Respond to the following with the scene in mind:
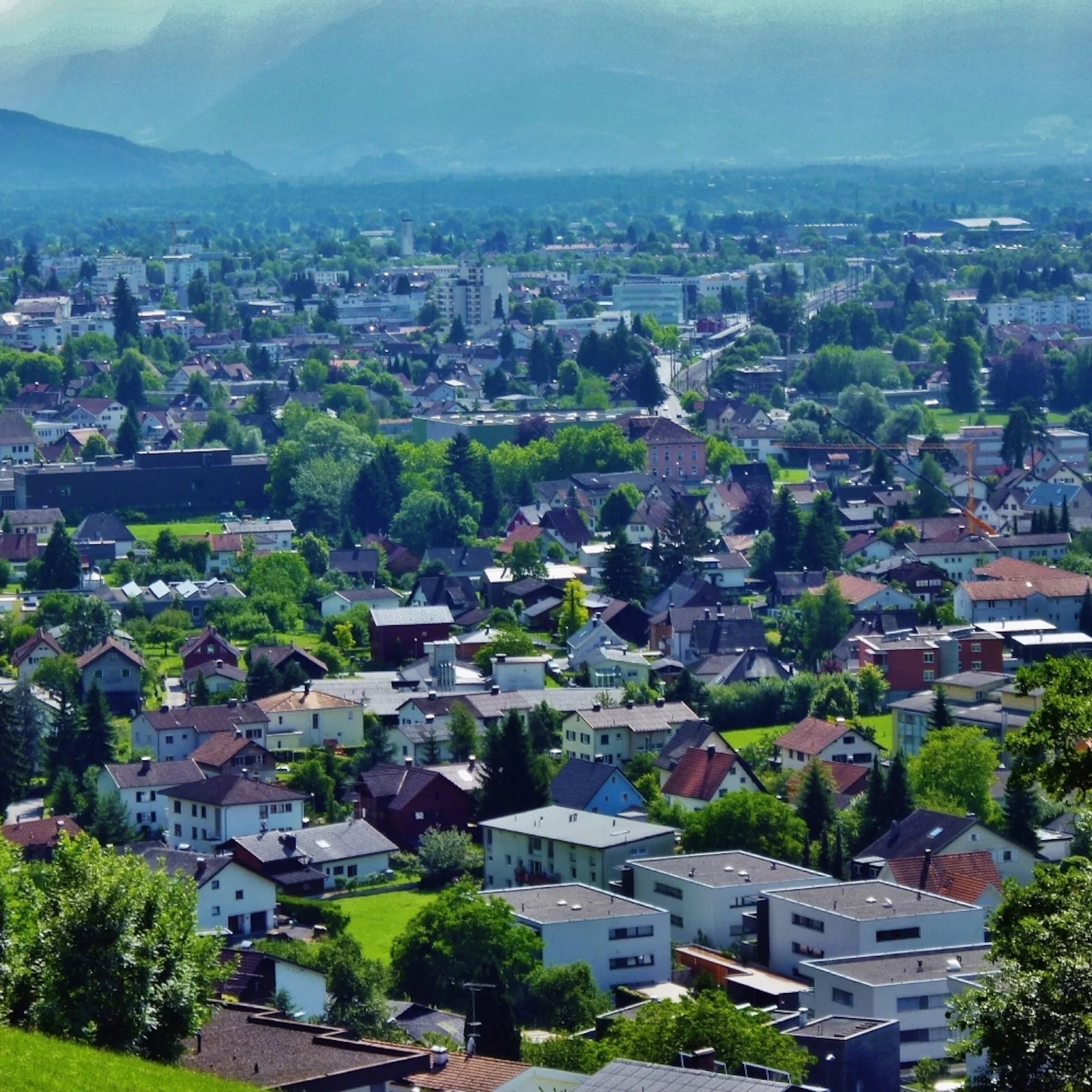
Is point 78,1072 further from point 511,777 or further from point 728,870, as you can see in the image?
point 511,777

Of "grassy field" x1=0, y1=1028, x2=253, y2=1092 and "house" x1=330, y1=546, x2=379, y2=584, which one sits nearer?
"grassy field" x1=0, y1=1028, x2=253, y2=1092

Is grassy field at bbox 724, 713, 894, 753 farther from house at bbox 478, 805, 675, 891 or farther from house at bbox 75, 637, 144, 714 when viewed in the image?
house at bbox 75, 637, 144, 714

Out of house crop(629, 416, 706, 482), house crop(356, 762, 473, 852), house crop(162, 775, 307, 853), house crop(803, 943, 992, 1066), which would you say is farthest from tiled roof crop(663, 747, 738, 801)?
house crop(629, 416, 706, 482)

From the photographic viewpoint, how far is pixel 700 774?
20.7 metres

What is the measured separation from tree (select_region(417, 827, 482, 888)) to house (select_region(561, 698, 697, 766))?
307 cm

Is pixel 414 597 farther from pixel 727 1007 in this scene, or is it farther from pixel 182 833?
pixel 727 1007

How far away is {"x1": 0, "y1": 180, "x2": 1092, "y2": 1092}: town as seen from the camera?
37.3 ft

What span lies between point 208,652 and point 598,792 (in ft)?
25.1

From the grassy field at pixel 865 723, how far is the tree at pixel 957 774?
8.33 ft

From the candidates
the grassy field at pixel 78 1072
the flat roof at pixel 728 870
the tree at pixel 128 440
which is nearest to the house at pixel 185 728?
the flat roof at pixel 728 870

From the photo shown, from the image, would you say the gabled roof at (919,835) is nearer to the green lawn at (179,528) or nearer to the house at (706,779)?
the house at (706,779)

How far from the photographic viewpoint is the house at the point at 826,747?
2205 centimetres

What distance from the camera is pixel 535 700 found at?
2425cm

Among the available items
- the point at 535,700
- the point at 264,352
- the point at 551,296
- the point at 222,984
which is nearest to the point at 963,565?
the point at 535,700
